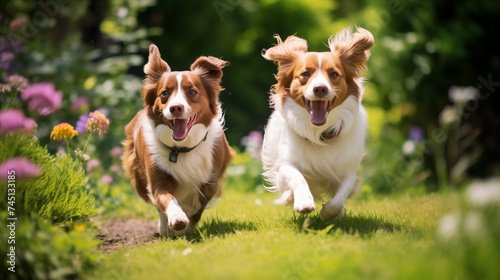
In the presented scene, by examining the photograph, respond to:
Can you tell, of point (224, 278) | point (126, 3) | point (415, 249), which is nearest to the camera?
point (224, 278)

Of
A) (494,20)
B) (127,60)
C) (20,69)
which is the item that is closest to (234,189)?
(127,60)

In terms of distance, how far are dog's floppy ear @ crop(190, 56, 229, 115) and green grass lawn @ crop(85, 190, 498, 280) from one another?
3.52 feet

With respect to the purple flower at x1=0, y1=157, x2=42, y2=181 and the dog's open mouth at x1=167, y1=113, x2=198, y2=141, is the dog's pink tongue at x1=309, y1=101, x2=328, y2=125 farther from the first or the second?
the purple flower at x1=0, y1=157, x2=42, y2=181

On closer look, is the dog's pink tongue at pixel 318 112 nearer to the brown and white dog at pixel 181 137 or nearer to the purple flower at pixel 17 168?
the brown and white dog at pixel 181 137

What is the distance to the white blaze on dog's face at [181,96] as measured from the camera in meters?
3.99

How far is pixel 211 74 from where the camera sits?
175 inches

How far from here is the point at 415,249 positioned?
3.01 m

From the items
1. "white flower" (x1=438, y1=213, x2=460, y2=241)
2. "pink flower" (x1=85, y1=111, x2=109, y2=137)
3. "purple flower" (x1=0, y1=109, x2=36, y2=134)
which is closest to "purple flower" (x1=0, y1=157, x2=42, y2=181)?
"purple flower" (x1=0, y1=109, x2=36, y2=134)

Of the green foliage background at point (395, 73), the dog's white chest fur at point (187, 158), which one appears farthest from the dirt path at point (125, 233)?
the green foliage background at point (395, 73)

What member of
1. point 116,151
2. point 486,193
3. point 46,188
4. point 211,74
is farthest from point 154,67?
point 486,193

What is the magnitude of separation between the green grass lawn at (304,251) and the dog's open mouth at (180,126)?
786 mm

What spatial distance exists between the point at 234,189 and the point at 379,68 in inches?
111

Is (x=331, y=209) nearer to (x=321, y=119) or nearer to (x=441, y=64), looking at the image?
(x=321, y=119)

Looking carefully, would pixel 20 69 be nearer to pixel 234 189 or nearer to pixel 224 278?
pixel 234 189
